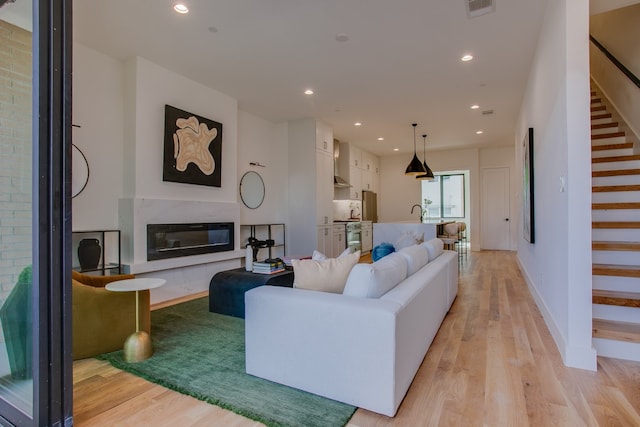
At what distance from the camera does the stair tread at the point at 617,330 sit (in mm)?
2316

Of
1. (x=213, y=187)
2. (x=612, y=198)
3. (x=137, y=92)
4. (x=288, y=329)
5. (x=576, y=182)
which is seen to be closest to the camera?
(x=288, y=329)

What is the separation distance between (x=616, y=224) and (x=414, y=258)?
203cm

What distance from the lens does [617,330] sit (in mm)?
2420

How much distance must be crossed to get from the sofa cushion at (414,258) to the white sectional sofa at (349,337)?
0.85 ft

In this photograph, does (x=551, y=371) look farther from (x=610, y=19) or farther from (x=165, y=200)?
(x=610, y=19)

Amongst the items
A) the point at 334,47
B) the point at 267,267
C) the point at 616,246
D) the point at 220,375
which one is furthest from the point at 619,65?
the point at 220,375

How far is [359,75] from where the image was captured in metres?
4.23

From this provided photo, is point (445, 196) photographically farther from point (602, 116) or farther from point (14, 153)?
point (14, 153)

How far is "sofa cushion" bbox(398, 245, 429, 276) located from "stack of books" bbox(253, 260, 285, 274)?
4.41 ft

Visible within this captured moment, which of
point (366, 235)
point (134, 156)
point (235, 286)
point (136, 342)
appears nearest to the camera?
point (136, 342)

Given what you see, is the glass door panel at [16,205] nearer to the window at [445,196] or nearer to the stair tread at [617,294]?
the stair tread at [617,294]

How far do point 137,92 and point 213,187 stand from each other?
60.3 inches

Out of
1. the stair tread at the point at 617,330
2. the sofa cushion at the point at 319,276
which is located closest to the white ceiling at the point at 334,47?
the sofa cushion at the point at 319,276

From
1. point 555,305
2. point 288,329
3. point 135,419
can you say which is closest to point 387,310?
point 288,329
